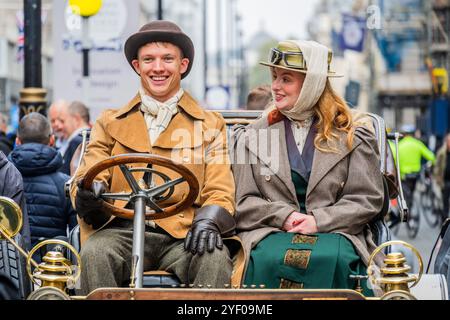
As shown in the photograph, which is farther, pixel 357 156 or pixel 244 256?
pixel 357 156

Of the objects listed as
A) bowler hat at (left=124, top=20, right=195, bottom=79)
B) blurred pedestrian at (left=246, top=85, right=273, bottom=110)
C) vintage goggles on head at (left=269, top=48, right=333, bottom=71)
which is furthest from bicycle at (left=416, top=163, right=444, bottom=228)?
bowler hat at (left=124, top=20, right=195, bottom=79)

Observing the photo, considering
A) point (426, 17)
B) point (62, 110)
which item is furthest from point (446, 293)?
point (426, 17)

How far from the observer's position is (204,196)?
6.81 m

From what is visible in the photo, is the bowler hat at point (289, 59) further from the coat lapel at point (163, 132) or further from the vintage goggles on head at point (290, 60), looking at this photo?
the coat lapel at point (163, 132)

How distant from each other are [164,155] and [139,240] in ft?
4.25

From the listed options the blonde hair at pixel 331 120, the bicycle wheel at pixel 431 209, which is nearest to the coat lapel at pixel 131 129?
the blonde hair at pixel 331 120

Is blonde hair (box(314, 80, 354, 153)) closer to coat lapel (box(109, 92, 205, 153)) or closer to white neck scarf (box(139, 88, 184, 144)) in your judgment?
coat lapel (box(109, 92, 205, 153))

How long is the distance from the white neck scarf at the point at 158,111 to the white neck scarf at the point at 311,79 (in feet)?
2.24

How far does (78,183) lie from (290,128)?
1601mm

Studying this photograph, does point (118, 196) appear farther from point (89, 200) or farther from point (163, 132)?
point (163, 132)

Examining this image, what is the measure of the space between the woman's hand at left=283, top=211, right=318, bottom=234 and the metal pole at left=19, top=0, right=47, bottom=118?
757 centimetres

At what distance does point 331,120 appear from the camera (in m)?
7.10

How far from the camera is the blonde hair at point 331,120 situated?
23.1 ft
